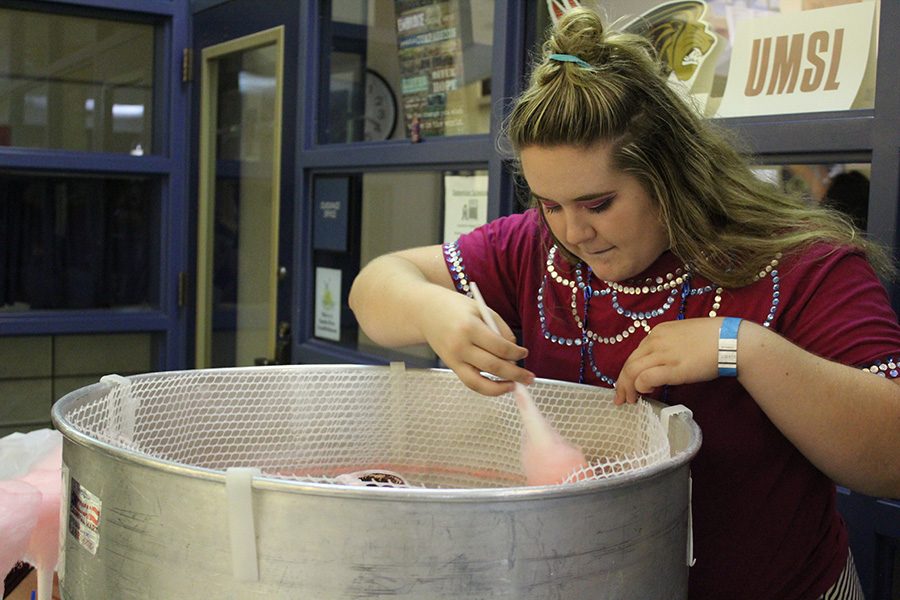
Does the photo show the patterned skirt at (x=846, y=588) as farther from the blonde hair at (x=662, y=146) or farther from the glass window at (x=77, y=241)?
the glass window at (x=77, y=241)

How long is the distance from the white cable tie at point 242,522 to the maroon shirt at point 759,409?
51cm

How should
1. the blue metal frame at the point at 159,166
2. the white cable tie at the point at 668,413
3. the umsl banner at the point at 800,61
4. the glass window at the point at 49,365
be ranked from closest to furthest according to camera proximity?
the white cable tie at the point at 668,413
the umsl banner at the point at 800,61
the blue metal frame at the point at 159,166
the glass window at the point at 49,365

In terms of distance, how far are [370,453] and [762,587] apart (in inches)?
17.0

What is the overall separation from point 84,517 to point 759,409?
2.08 feet

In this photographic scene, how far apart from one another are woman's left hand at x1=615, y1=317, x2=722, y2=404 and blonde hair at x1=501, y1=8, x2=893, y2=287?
162 millimetres

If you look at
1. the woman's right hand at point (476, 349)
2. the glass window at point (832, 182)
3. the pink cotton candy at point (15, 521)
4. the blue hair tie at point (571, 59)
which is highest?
the blue hair tie at point (571, 59)

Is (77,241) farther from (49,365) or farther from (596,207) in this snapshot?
(596,207)

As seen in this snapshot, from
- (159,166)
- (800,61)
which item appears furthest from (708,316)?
(159,166)

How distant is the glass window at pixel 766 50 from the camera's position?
4.54 feet

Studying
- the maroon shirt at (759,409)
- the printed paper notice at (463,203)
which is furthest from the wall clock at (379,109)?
the maroon shirt at (759,409)

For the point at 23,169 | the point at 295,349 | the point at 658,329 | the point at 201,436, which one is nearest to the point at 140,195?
the point at 23,169

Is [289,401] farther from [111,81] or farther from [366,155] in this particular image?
[111,81]

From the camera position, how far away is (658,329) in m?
0.84

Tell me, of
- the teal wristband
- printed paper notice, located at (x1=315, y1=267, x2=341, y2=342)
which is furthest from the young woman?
printed paper notice, located at (x1=315, y1=267, x2=341, y2=342)
